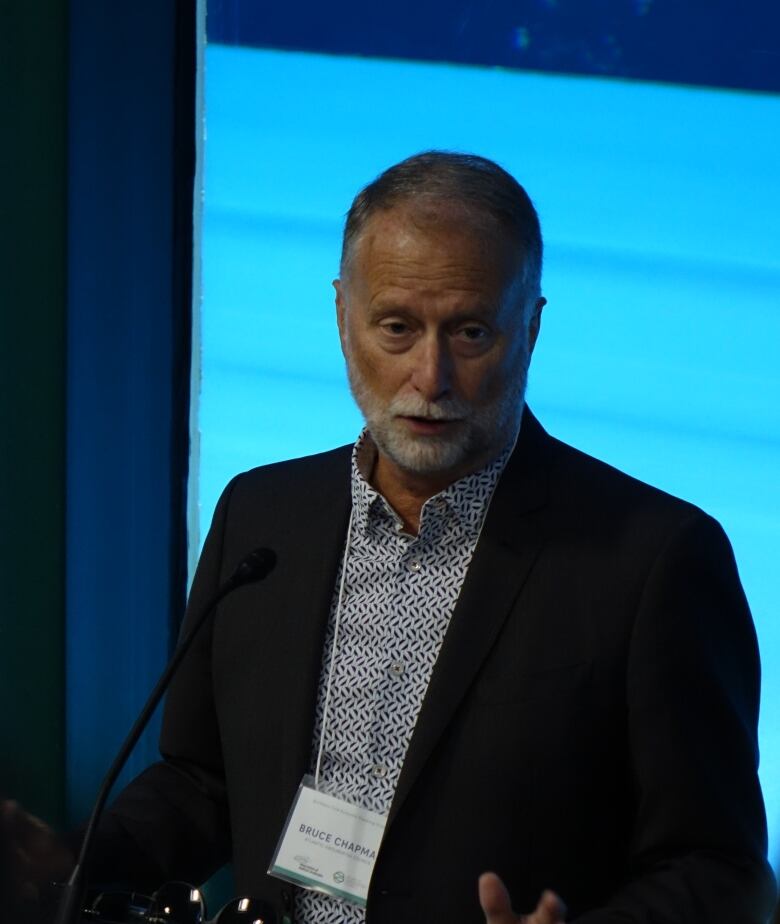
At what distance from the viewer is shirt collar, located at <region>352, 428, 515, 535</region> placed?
174 cm

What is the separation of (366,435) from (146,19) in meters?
1.33

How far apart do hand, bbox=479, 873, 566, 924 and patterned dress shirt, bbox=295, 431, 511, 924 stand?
330 millimetres

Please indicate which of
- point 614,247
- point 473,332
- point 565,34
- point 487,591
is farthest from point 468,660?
point 565,34

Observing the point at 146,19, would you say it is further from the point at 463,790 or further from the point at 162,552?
the point at 463,790

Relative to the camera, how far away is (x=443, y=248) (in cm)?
168

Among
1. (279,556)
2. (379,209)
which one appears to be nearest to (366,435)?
(279,556)

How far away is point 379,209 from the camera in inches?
68.8

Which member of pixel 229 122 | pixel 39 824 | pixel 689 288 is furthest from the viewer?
pixel 229 122

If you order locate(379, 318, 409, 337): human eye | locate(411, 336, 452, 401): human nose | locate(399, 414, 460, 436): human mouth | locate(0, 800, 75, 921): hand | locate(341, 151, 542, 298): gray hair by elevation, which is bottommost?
locate(0, 800, 75, 921): hand

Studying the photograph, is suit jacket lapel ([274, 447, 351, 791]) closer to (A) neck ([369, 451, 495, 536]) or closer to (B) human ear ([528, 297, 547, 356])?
(A) neck ([369, 451, 495, 536])

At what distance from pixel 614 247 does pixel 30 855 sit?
1.60 meters

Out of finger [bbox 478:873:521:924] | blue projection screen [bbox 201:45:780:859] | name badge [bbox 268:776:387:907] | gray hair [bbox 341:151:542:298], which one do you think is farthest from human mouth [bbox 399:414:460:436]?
blue projection screen [bbox 201:45:780:859]

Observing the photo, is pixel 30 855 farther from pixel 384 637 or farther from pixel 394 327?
pixel 394 327

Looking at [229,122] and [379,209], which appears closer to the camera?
[379,209]
